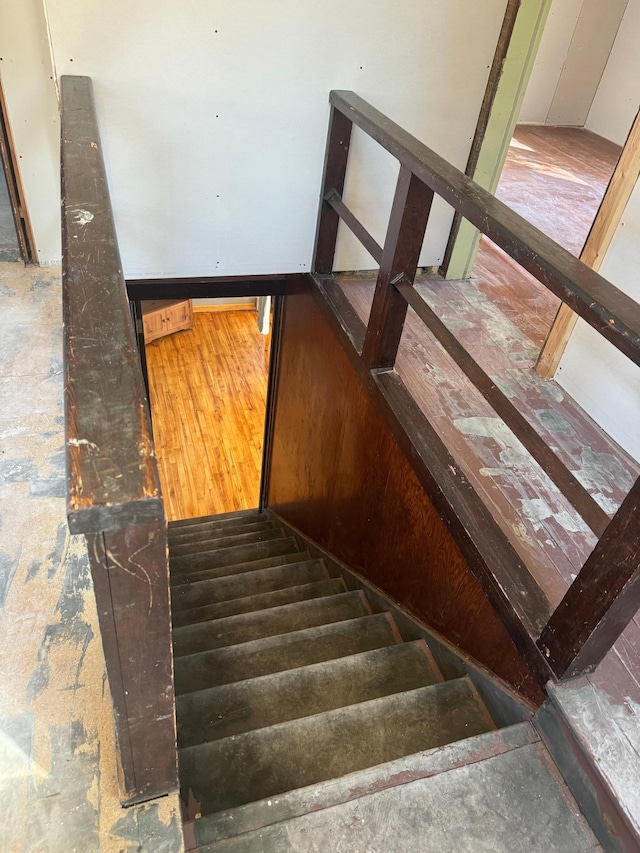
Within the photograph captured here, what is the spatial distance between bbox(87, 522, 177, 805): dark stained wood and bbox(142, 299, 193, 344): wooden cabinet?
21.7ft

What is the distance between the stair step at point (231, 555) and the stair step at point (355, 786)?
2.19m

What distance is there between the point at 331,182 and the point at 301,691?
2133 millimetres

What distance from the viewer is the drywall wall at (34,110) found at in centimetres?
235

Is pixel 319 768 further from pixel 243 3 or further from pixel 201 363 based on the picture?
pixel 201 363

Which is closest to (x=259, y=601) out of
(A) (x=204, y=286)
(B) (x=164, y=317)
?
(A) (x=204, y=286)

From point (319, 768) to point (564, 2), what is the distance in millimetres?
8624

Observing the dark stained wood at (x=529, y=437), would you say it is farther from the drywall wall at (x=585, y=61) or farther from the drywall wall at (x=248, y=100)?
the drywall wall at (x=585, y=61)

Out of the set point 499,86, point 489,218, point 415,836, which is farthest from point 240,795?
point 499,86

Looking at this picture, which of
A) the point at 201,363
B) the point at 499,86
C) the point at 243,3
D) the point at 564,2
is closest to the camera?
the point at 243,3

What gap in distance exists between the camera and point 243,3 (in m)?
2.23

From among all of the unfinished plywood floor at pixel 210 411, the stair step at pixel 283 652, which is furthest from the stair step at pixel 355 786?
the unfinished plywood floor at pixel 210 411

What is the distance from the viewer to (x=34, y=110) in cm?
251

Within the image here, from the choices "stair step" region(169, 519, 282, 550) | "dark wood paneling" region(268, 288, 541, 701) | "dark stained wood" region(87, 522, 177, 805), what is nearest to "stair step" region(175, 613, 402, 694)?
"dark wood paneling" region(268, 288, 541, 701)

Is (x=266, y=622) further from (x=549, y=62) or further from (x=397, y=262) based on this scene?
(x=549, y=62)
